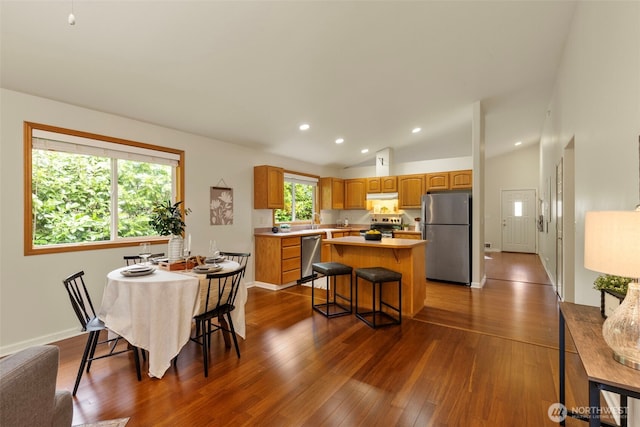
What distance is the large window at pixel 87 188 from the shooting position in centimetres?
284

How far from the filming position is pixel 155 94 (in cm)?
311

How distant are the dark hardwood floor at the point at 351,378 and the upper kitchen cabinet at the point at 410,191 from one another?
2.93 metres

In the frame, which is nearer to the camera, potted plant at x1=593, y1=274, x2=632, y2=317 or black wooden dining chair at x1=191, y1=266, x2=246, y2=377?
potted plant at x1=593, y1=274, x2=632, y2=317

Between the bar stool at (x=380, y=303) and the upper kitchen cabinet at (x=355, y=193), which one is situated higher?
the upper kitchen cabinet at (x=355, y=193)

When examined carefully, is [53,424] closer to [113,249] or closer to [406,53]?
[113,249]

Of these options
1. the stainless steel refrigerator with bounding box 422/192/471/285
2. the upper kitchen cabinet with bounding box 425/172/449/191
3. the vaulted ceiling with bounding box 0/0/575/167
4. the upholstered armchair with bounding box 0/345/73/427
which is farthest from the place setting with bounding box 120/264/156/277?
the upper kitchen cabinet with bounding box 425/172/449/191

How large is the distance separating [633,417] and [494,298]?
3.02 m

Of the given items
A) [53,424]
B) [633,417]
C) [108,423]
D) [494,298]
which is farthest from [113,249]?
[494,298]

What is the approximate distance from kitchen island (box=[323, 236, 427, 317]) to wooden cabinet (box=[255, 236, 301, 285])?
1.05 m

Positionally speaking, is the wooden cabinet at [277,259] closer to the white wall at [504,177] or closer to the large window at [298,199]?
the large window at [298,199]

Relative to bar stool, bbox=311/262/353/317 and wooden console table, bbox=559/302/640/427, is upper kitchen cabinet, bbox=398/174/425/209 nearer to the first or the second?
bar stool, bbox=311/262/353/317

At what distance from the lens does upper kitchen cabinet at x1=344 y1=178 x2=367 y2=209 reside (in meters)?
6.86
